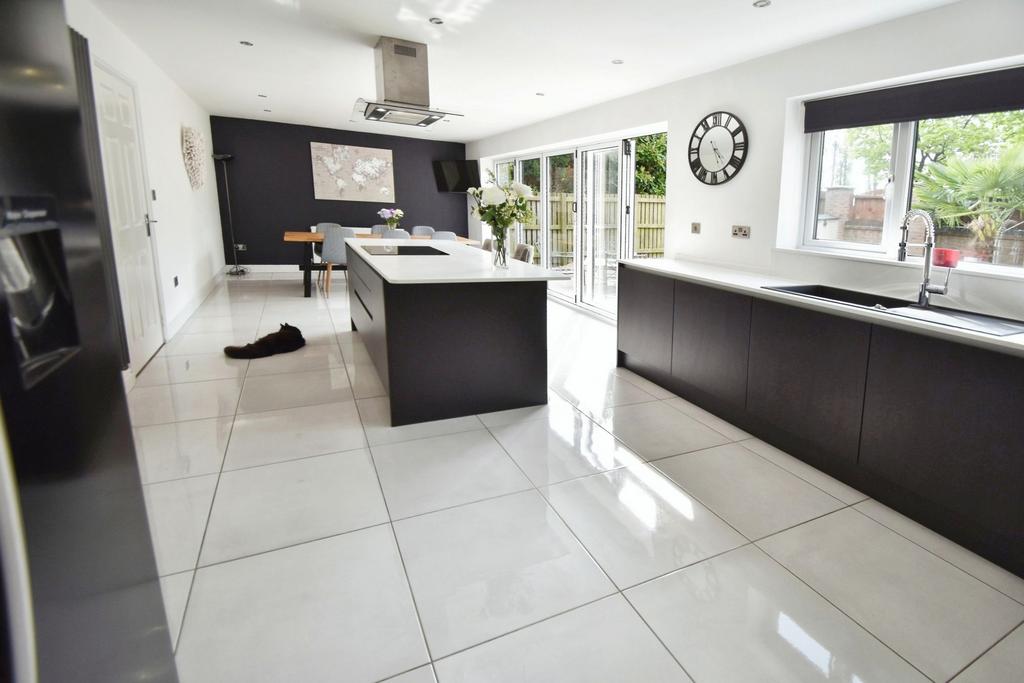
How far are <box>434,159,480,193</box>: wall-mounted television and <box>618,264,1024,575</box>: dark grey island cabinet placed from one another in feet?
23.3

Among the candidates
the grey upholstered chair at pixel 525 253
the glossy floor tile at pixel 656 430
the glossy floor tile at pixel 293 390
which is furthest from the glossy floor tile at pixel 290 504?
the grey upholstered chair at pixel 525 253

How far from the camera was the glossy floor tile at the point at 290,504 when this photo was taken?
2.02 metres

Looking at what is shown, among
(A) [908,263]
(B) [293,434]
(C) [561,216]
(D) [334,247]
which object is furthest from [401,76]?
(C) [561,216]

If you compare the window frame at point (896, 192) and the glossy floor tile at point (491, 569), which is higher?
the window frame at point (896, 192)

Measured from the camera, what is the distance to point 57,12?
2.82ft

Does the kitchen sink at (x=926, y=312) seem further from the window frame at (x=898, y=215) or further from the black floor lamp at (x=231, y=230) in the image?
the black floor lamp at (x=231, y=230)

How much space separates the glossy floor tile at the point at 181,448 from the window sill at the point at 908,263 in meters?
3.55

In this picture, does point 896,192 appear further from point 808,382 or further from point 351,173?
point 351,173

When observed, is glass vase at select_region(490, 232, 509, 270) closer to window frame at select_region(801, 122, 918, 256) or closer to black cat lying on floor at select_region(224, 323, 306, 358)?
window frame at select_region(801, 122, 918, 256)

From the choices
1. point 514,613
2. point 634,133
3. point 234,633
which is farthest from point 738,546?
point 634,133

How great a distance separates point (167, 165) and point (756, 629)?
6.14 meters

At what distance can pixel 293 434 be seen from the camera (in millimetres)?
2934

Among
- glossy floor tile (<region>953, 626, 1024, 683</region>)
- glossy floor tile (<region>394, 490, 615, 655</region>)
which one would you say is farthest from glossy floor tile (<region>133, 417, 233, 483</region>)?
glossy floor tile (<region>953, 626, 1024, 683</region>)

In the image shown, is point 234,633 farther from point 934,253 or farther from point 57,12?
point 934,253
